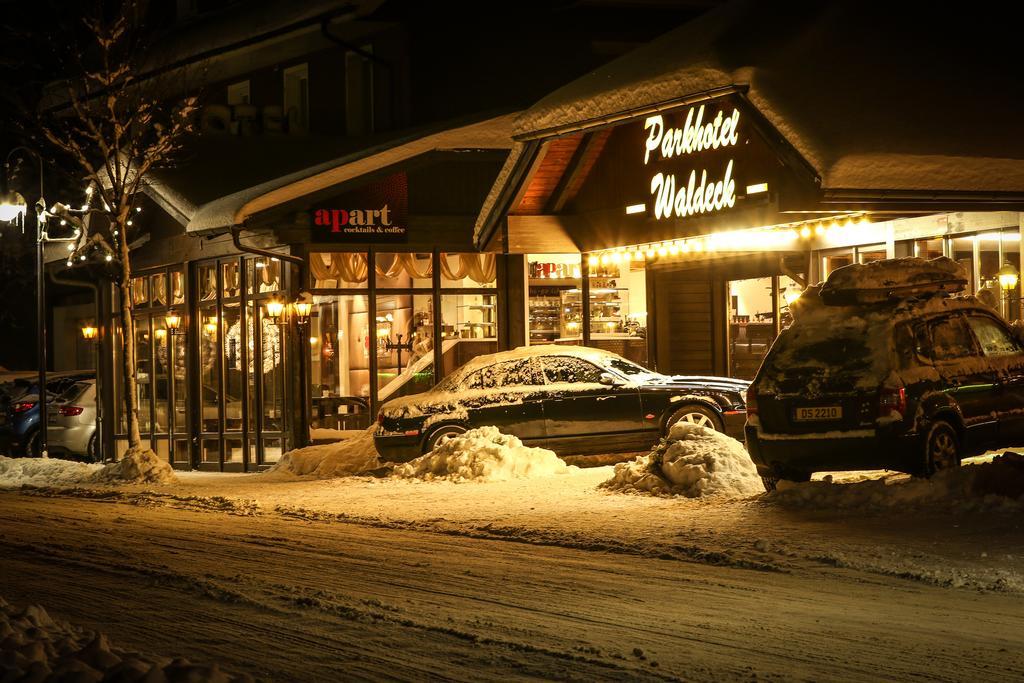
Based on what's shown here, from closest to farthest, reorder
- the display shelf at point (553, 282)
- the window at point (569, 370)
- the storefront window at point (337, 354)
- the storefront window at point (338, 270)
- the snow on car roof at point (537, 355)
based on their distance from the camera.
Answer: the window at point (569, 370) < the snow on car roof at point (537, 355) < the storefront window at point (338, 270) < the storefront window at point (337, 354) < the display shelf at point (553, 282)

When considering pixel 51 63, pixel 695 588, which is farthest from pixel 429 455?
pixel 51 63

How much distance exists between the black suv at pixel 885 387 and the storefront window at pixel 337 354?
10811mm

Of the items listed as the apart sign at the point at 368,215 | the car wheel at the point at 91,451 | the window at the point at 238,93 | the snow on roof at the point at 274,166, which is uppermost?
the window at the point at 238,93

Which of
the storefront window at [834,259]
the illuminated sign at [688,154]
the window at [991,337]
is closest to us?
the window at [991,337]

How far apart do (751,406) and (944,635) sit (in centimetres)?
646

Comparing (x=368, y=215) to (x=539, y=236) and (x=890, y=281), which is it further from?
(x=890, y=281)

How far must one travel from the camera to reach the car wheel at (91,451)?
93.4 feet

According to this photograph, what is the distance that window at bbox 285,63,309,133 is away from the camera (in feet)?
96.3

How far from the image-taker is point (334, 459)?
21.0 m

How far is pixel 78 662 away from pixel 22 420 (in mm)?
23505

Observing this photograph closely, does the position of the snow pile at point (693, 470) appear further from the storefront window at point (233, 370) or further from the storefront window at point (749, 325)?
the storefront window at point (233, 370)

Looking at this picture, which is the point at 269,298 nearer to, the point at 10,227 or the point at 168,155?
the point at 168,155

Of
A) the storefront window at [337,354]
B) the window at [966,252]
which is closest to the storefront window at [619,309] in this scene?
the storefront window at [337,354]

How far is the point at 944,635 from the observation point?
25.3 feet
